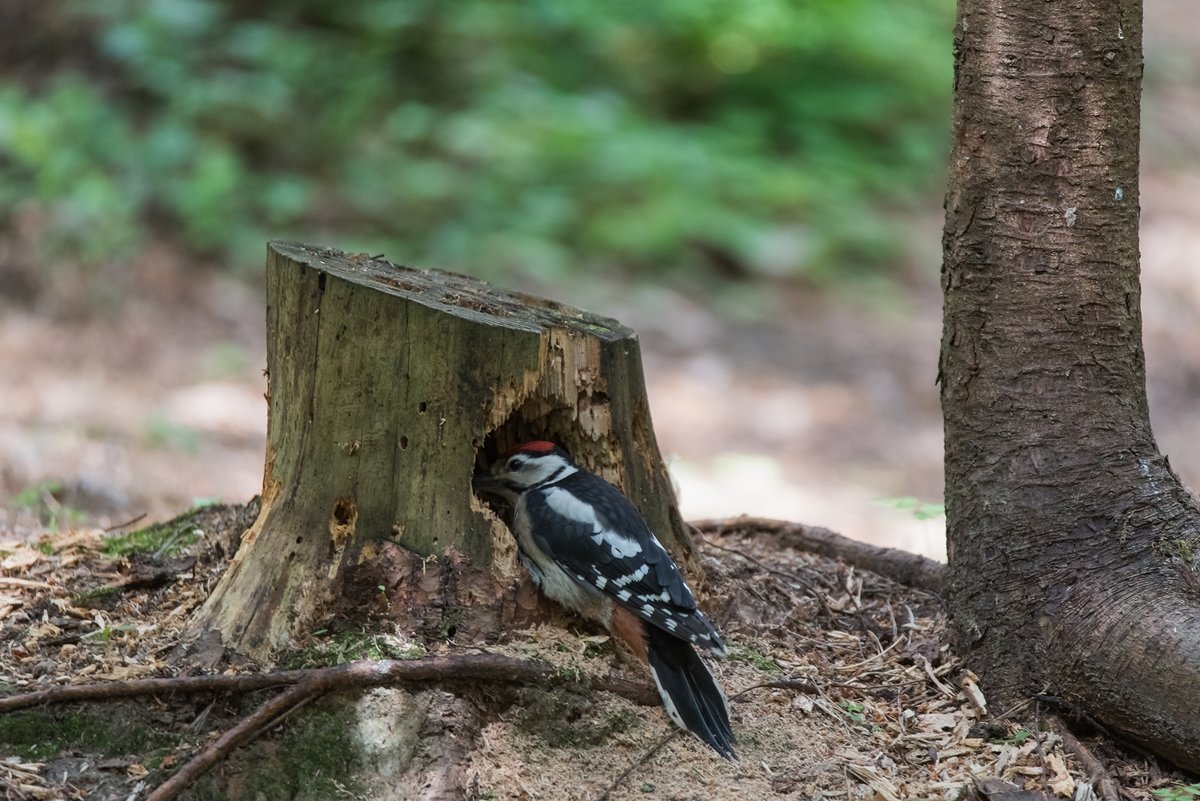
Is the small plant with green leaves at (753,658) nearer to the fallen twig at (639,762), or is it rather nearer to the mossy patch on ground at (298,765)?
the fallen twig at (639,762)

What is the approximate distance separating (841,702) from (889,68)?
1144cm

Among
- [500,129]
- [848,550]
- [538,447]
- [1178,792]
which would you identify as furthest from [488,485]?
[500,129]

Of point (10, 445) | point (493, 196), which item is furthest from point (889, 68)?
point (10, 445)

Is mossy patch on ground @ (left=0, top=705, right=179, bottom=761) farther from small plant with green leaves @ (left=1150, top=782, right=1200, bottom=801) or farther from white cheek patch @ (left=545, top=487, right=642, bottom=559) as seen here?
small plant with green leaves @ (left=1150, top=782, right=1200, bottom=801)

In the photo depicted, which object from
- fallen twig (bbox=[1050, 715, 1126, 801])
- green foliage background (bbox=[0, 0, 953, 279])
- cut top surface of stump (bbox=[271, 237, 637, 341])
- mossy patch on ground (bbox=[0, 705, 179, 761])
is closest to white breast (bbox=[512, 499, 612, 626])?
cut top surface of stump (bbox=[271, 237, 637, 341])

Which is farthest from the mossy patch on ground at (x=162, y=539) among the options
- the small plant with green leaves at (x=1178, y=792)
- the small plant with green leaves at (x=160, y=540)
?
the small plant with green leaves at (x=1178, y=792)

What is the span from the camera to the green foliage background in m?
11.2

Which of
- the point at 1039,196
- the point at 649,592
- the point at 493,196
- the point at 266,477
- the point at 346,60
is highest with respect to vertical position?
the point at 346,60

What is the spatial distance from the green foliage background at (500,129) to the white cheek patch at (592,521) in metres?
7.15

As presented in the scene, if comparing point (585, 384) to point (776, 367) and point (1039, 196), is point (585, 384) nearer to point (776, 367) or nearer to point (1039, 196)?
point (1039, 196)

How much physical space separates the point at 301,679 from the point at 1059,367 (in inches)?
93.7

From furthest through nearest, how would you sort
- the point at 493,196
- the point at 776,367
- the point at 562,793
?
the point at 493,196 < the point at 776,367 < the point at 562,793

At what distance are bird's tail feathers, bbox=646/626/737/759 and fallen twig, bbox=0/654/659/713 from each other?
1.59ft

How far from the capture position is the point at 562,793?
130 inches
